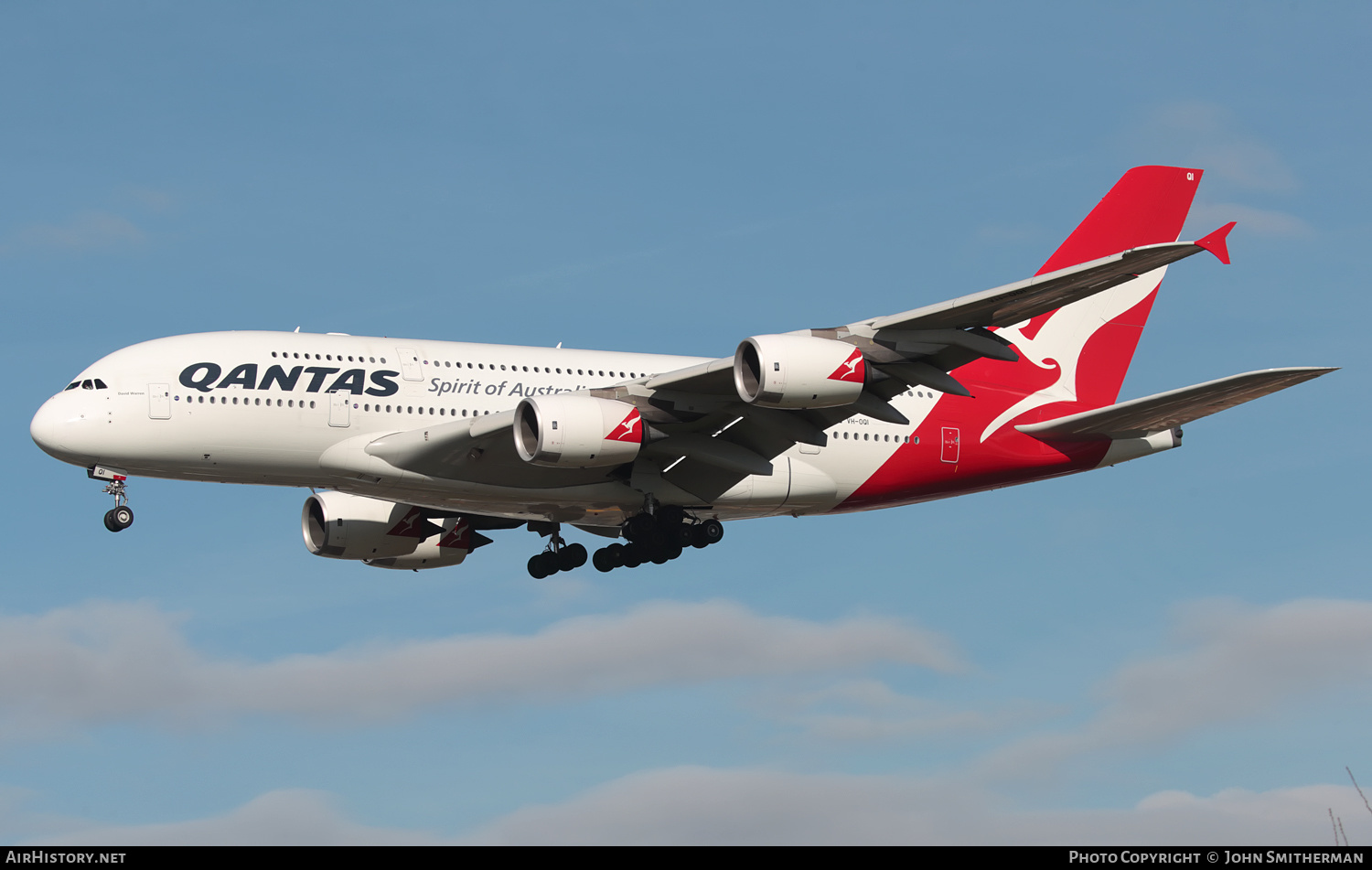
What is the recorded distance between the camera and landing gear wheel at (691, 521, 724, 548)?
36.3m

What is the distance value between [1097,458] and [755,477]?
8476 millimetres

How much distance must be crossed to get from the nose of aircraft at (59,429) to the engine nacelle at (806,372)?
14087 mm

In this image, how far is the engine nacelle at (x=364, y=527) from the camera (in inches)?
1570

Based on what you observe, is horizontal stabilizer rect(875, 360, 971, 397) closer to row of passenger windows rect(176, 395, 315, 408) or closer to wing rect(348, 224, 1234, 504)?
wing rect(348, 224, 1234, 504)

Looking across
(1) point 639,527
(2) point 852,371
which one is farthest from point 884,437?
(2) point 852,371

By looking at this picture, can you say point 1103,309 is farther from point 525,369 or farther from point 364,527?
point 364,527

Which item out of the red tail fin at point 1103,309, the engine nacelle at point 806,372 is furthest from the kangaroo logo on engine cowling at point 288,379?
the red tail fin at point 1103,309

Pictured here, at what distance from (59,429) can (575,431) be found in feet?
35.3

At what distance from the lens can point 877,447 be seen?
37688 mm

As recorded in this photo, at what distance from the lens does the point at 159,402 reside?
3291 centimetres

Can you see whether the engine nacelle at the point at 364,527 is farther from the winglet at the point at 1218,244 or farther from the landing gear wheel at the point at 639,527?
the winglet at the point at 1218,244

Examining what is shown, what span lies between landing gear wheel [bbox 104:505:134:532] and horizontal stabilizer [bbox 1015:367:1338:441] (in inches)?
807
